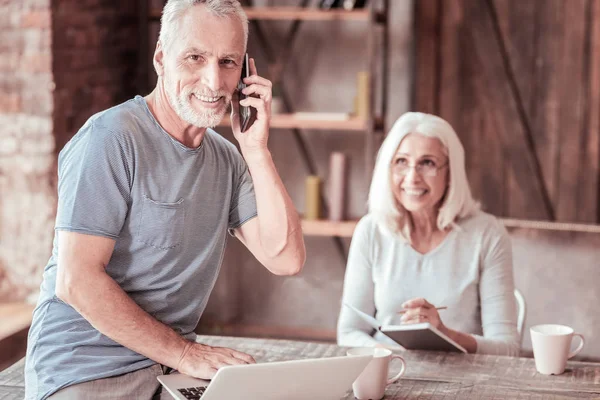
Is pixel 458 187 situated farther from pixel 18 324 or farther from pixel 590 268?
pixel 18 324

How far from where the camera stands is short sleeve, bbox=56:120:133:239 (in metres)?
1.72

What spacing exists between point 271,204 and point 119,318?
455 millimetres

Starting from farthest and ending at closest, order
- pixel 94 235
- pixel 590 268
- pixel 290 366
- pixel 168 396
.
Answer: pixel 590 268 < pixel 168 396 < pixel 94 235 < pixel 290 366

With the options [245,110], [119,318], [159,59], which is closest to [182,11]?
[159,59]

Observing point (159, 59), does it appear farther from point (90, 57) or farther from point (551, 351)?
→ point (90, 57)

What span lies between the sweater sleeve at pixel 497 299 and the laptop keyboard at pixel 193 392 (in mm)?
990

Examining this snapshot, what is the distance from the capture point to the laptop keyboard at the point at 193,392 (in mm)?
1701

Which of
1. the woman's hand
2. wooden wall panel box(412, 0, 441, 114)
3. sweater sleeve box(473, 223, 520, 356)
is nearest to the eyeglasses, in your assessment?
sweater sleeve box(473, 223, 520, 356)

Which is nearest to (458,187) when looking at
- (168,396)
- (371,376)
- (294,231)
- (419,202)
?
(419,202)

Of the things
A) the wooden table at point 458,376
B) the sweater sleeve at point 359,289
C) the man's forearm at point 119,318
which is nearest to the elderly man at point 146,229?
the man's forearm at point 119,318

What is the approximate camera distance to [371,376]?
6.01 feet

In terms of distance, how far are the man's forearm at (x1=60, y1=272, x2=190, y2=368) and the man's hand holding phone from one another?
0.46 metres

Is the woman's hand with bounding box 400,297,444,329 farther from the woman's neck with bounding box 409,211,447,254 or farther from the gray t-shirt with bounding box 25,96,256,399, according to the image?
the gray t-shirt with bounding box 25,96,256,399

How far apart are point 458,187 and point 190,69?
1110 millimetres
